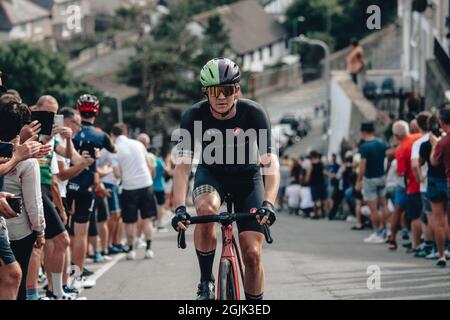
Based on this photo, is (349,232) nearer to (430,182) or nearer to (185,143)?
(430,182)

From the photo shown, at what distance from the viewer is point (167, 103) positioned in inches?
3403

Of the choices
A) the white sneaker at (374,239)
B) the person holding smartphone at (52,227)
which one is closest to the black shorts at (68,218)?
the person holding smartphone at (52,227)

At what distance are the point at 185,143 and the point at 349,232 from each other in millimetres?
14732

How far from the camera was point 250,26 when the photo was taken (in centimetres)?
12231

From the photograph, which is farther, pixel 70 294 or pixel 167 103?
pixel 167 103

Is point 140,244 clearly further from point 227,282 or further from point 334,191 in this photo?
point 227,282

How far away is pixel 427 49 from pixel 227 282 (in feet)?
98.4

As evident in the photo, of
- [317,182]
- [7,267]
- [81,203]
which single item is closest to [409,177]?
[81,203]

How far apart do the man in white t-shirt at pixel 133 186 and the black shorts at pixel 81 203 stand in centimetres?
296

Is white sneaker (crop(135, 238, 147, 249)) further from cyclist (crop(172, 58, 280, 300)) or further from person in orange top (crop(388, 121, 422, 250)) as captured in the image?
cyclist (crop(172, 58, 280, 300))

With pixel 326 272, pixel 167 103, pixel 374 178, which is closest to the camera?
pixel 326 272

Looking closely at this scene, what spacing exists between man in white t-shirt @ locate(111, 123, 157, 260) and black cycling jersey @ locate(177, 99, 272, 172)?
8001mm

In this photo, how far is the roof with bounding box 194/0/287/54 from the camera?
119 meters
